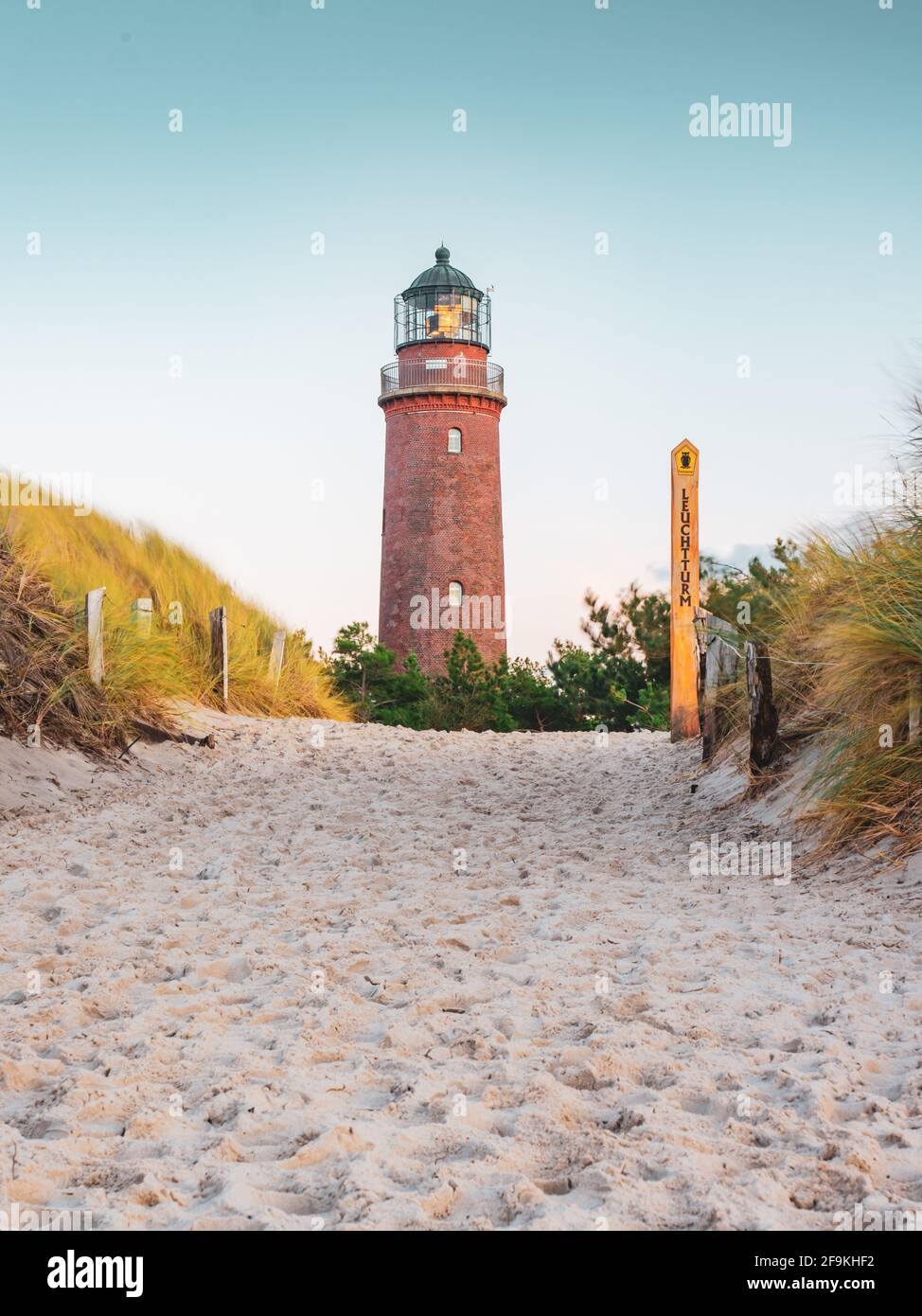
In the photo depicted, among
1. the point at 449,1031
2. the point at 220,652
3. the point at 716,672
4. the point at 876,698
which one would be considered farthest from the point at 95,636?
the point at 449,1031

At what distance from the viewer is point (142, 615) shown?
1162 cm

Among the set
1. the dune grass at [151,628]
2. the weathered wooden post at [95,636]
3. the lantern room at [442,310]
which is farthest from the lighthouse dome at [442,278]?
the weathered wooden post at [95,636]

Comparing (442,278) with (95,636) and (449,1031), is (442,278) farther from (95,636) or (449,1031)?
(449,1031)

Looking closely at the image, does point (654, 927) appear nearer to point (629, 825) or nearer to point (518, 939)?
point (518, 939)

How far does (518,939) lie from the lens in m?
5.01

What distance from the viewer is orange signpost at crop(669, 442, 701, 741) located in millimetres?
11586

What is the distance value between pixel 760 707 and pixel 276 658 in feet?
27.8

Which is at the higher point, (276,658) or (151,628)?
(151,628)

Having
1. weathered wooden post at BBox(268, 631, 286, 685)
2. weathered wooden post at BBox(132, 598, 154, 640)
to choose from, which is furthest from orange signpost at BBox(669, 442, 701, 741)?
weathered wooden post at BBox(268, 631, 286, 685)

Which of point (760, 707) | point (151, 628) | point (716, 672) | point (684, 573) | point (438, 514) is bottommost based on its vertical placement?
point (760, 707)

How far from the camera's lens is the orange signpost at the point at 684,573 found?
11.6 meters

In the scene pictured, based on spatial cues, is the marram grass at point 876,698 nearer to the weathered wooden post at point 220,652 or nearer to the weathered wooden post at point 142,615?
the weathered wooden post at point 142,615
